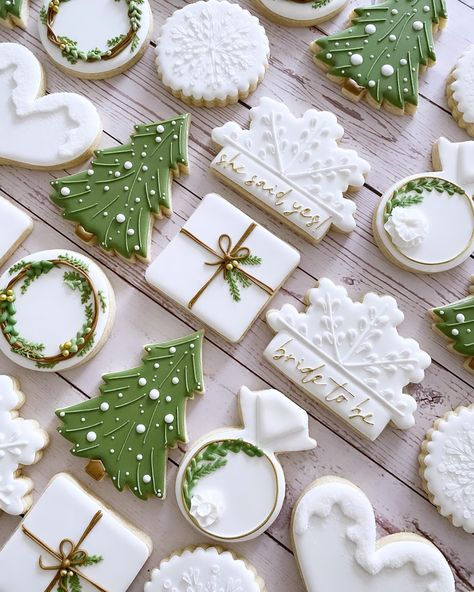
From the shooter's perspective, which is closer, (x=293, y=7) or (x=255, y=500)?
(x=255, y=500)

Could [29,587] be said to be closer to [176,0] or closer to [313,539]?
[313,539]

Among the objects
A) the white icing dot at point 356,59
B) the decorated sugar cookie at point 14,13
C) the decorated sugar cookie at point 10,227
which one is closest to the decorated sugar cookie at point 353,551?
the decorated sugar cookie at point 10,227

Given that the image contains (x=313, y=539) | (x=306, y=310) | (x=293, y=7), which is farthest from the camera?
(x=293, y=7)

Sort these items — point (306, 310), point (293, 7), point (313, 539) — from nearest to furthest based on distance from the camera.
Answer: point (313, 539), point (306, 310), point (293, 7)

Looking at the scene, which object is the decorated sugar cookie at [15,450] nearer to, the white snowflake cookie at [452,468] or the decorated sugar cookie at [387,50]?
the white snowflake cookie at [452,468]

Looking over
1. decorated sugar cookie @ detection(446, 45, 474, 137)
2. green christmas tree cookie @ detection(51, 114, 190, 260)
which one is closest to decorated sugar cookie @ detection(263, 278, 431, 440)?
green christmas tree cookie @ detection(51, 114, 190, 260)

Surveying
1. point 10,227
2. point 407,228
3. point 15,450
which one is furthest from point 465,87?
point 15,450

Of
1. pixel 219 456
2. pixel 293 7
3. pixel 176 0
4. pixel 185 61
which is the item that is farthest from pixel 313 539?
pixel 176 0
